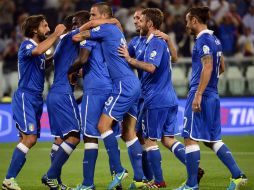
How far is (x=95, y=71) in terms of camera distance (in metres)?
9.64

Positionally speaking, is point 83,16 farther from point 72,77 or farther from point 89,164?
point 89,164

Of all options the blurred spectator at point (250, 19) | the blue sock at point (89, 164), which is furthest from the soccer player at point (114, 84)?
the blurred spectator at point (250, 19)

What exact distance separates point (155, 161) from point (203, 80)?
4.53ft

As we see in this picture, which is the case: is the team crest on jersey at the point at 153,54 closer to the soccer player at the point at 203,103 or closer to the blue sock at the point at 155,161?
the soccer player at the point at 203,103

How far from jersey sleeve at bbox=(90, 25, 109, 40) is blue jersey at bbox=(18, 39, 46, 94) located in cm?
79

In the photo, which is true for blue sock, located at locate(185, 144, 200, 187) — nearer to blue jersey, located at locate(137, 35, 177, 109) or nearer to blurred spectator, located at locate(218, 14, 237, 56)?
blue jersey, located at locate(137, 35, 177, 109)

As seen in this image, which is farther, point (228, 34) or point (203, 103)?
point (228, 34)

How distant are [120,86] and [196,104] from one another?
967 mm

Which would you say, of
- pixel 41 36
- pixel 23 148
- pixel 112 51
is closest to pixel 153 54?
pixel 112 51

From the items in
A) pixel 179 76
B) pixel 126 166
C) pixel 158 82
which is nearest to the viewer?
pixel 158 82

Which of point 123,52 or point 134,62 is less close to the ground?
point 123,52

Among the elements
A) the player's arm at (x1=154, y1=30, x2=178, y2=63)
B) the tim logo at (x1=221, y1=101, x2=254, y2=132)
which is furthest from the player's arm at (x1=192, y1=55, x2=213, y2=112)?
the tim logo at (x1=221, y1=101, x2=254, y2=132)

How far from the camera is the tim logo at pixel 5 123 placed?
621 inches

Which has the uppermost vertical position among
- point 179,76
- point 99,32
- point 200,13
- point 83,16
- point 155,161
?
point 200,13
